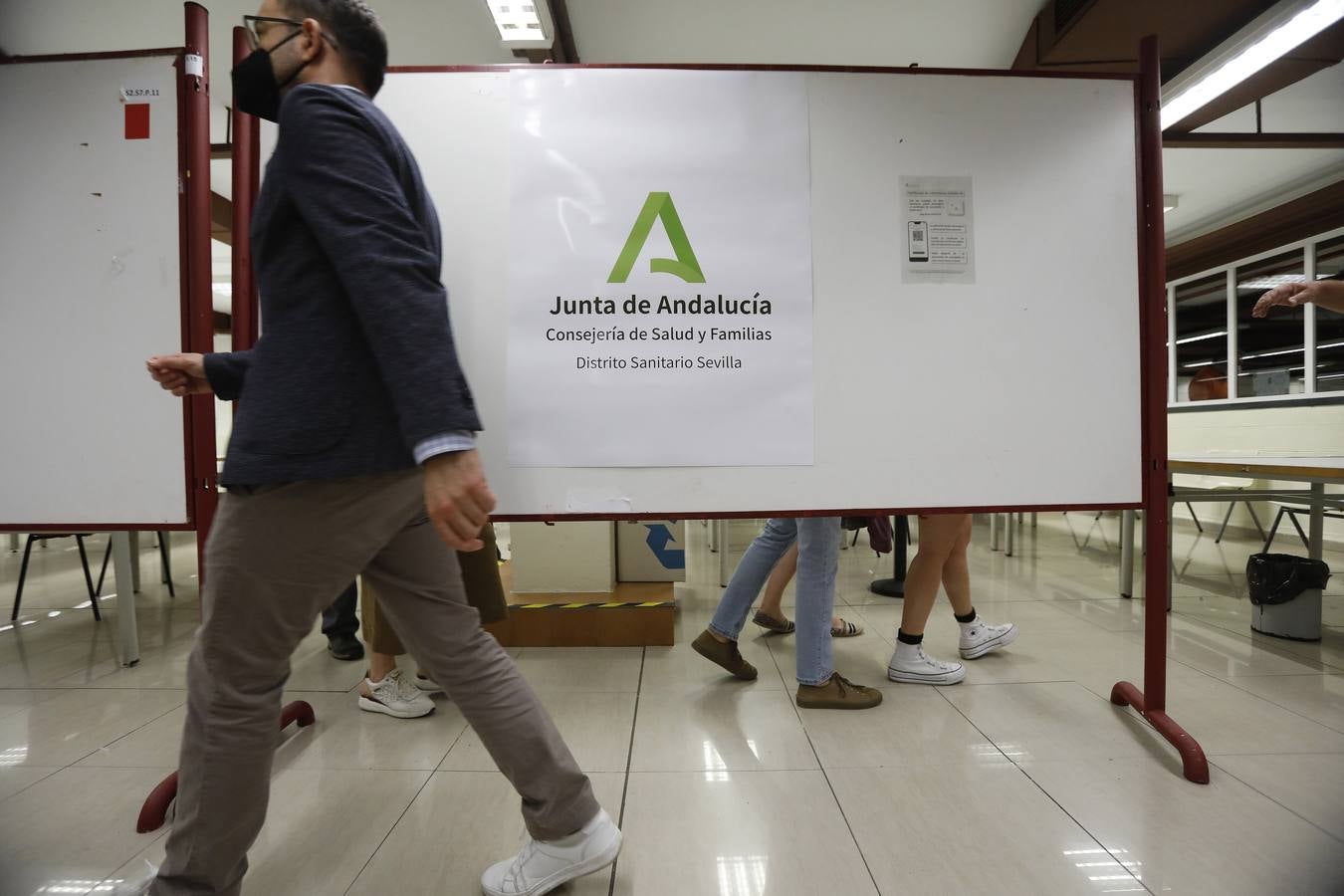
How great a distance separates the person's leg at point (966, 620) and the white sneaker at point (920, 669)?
0.78ft

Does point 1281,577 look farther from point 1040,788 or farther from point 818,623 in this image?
point 818,623

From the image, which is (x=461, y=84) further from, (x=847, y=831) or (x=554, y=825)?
(x=847, y=831)

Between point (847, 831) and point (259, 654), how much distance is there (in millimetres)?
1111

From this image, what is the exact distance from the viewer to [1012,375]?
4.92 ft

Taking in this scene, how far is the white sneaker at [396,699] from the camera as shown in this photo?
1.78 m

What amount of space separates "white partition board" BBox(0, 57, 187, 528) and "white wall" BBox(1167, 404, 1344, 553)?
552 cm

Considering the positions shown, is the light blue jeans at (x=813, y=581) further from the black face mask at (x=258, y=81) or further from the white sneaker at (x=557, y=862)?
the black face mask at (x=258, y=81)

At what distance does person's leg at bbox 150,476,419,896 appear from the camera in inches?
32.7

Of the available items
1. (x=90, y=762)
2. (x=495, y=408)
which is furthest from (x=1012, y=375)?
(x=90, y=762)

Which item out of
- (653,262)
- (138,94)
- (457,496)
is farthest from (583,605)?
(138,94)

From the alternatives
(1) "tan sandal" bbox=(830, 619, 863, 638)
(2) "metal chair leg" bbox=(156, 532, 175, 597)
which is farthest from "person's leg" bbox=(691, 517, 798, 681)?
(2) "metal chair leg" bbox=(156, 532, 175, 597)

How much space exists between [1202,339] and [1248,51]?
455 centimetres

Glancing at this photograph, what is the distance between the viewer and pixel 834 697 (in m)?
1.80

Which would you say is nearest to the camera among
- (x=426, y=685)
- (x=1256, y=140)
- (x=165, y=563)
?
(x=426, y=685)
